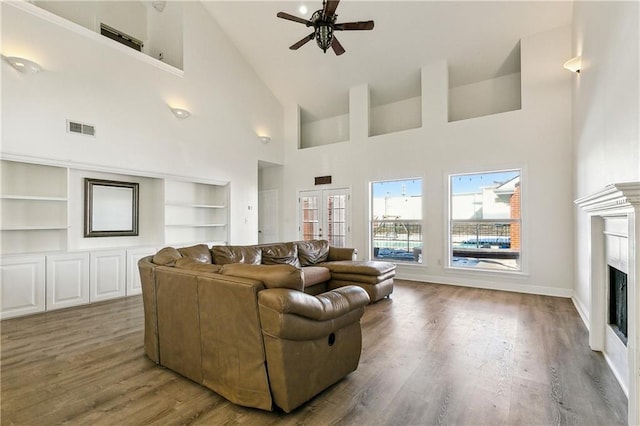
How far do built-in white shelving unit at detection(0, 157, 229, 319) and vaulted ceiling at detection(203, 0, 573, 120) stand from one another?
365 centimetres

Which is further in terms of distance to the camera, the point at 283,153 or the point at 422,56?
the point at 283,153

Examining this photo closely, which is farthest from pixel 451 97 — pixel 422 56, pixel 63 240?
pixel 63 240

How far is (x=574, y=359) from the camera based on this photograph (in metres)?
2.65

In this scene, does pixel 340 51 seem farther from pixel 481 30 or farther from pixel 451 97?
pixel 451 97

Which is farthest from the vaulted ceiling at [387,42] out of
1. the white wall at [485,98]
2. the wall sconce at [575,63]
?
the wall sconce at [575,63]

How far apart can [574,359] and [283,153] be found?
7111mm

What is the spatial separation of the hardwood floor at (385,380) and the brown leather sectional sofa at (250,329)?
0.13 metres

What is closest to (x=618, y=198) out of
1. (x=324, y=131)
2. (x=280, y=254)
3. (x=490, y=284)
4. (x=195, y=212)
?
(x=280, y=254)

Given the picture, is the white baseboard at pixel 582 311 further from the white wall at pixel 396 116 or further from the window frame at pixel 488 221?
the white wall at pixel 396 116

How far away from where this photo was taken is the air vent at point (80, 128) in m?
4.56

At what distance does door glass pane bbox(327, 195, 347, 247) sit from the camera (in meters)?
7.41

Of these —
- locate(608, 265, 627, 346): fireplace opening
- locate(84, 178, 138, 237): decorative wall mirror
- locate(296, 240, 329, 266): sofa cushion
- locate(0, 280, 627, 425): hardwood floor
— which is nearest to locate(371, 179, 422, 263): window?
locate(296, 240, 329, 266): sofa cushion

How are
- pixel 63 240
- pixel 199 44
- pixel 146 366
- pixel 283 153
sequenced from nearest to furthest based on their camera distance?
pixel 146 366
pixel 63 240
pixel 199 44
pixel 283 153

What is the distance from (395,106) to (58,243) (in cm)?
676
